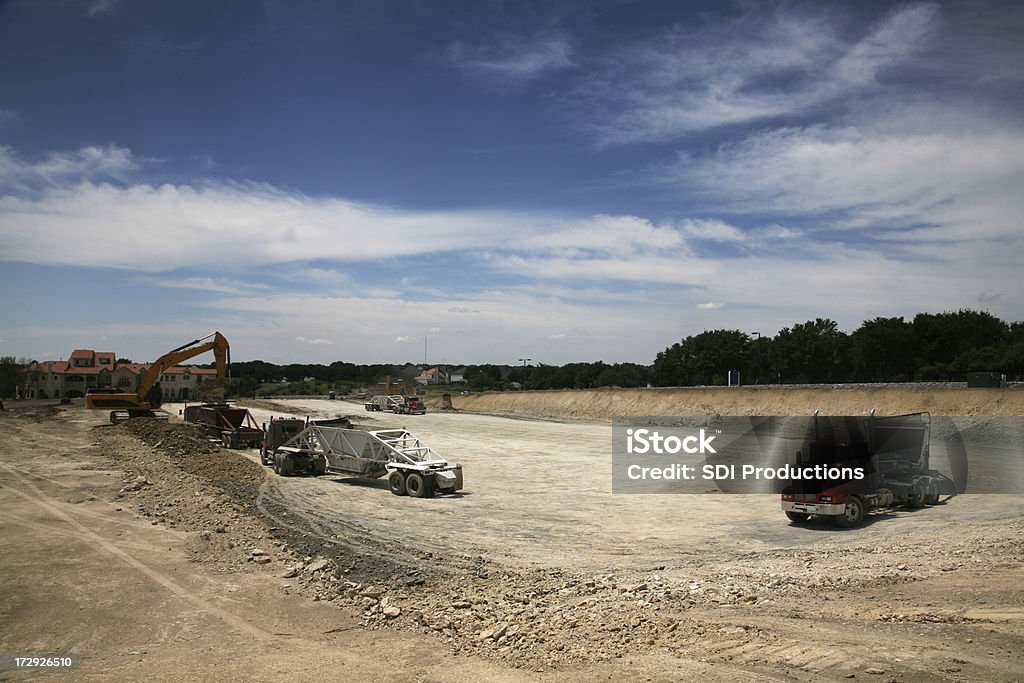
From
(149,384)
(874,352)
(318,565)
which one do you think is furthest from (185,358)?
(874,352)

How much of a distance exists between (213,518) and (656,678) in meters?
11.7

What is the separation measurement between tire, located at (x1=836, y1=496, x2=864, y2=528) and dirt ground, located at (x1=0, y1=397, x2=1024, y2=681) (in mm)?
354

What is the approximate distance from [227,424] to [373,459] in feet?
54.2

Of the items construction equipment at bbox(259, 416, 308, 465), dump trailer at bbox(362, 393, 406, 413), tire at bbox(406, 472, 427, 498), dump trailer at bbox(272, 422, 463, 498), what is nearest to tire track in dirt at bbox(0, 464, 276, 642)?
dump trailer at bbox(272, 422, 463, 498)

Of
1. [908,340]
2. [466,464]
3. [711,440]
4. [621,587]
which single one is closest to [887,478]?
[621,587]

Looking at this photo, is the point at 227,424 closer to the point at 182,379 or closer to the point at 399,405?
the point at 399,405

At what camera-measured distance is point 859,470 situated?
50.5 feet

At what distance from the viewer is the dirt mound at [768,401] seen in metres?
44.7

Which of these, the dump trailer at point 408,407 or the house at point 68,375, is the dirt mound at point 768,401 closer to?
the dump trailer at point 408,407

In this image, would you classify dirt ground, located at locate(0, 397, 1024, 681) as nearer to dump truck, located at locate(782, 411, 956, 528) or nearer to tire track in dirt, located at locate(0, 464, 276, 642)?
tire track in dirt, located at locate(0, 464, 276, 642)

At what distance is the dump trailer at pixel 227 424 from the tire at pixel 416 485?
16110 millimetres

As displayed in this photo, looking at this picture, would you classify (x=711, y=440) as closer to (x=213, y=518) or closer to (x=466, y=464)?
(x=466, y=464)

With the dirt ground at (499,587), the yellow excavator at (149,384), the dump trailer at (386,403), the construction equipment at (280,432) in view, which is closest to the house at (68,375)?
the dump trailer at (386,403)

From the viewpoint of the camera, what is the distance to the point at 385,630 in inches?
345
